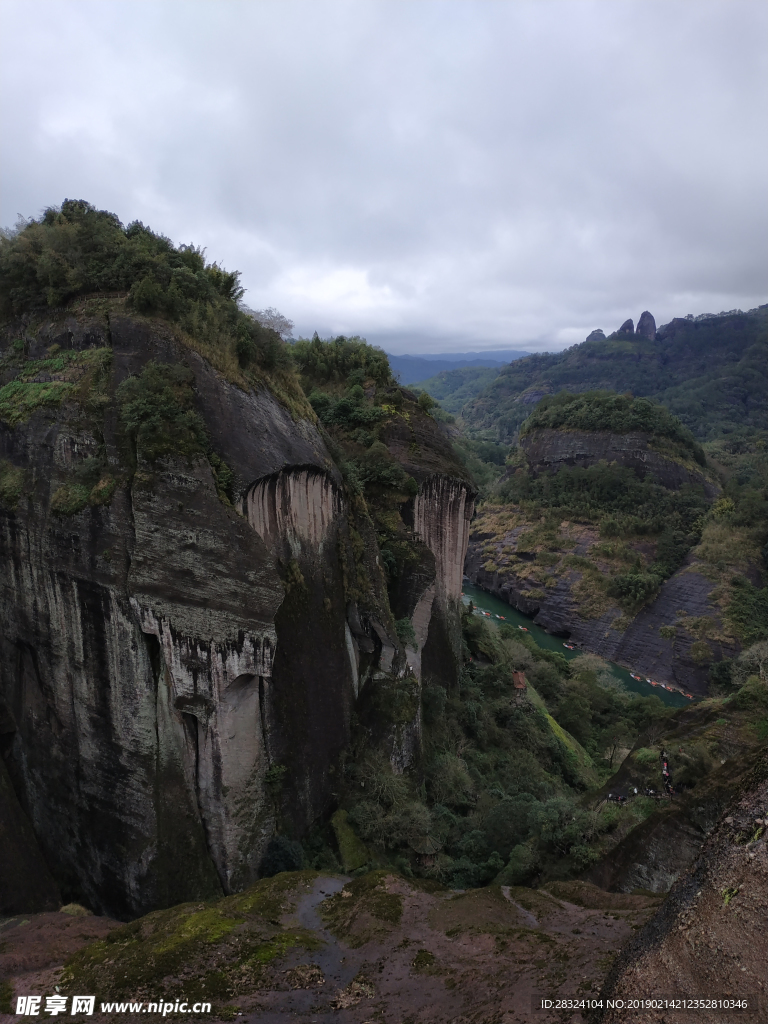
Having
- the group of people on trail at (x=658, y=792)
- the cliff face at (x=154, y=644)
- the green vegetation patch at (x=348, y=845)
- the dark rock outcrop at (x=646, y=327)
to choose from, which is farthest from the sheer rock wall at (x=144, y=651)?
the dark rock outcrop at (x=646, y=327)

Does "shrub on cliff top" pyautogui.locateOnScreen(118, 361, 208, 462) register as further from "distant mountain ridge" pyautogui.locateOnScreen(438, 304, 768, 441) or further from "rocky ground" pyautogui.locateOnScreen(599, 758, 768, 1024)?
"distant mountain ridge" pyautogui.locateOnScreen(438, 304, 768, 441)

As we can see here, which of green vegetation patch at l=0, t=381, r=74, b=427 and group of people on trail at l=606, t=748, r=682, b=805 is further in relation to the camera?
green vegetation patch at l=0, t=381, r=74, b=427

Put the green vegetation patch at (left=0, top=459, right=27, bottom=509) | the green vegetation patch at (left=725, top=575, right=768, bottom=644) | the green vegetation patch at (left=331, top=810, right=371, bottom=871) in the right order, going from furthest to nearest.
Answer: the green vegetation patch at (left=725, top=575, right=768, bottom=644) → the green vegetation patch at (left=331, top=810, right=371, bottom=871) → the green vegetation patch at (left=0, top=459, right=27, bottom=509)

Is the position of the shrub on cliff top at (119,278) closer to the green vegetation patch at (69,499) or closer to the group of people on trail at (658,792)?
the green vegetation patch at (69,499)

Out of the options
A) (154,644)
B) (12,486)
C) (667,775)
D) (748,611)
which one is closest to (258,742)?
(154,644)

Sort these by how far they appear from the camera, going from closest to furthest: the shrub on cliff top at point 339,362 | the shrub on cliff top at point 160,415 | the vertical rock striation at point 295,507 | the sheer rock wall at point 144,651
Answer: the sheer rock wall at point 144,651
the shrub on cliff top at point 160,415
the vertical rock striation at point 295,507
the shrub on cliff top at point 339,362

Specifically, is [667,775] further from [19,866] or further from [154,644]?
[19,866]

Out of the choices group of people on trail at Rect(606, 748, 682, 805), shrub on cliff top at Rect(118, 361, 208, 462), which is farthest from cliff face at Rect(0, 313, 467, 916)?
group of people on trail at Rect(606, 748, 682, 805)

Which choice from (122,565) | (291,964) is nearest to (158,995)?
(291,964)

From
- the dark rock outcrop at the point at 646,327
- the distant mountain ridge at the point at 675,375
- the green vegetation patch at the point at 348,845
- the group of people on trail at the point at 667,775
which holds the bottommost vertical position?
the green vegetation patch at the point at 348,845

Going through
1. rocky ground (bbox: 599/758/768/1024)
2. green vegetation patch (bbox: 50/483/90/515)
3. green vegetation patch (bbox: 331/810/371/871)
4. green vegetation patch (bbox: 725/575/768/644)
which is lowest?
green vegetation patch (bbox: 725/575/768/644)
